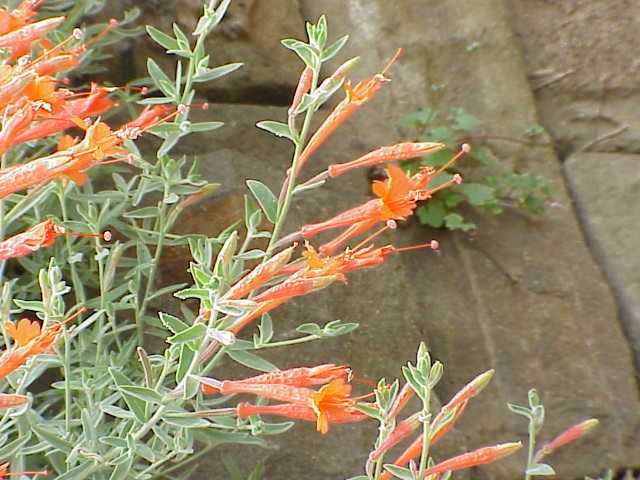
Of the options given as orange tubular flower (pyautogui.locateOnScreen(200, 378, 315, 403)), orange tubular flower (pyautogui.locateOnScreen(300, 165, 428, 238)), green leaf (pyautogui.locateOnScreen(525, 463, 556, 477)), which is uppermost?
orange tubular flower (pyautogui.locateOnScreen(300, 165, 428, 238))

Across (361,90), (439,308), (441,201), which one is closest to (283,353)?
(439,308)

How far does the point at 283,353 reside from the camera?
2.60 meters

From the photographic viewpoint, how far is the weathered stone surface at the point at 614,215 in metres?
3.29

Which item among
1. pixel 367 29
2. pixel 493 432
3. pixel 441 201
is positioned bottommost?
pixel 493 432

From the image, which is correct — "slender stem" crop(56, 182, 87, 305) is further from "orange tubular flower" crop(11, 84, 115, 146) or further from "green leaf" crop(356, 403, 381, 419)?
"green leaf" crop(356, 403, 381, 419)

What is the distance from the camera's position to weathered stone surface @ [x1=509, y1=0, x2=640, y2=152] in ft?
11.9

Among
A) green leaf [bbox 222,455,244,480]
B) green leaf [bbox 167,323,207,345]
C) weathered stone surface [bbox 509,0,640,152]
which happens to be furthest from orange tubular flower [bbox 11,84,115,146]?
weathered stone surface [bbox 509,0,640,152]

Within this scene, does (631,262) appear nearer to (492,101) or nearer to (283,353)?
(492,101)

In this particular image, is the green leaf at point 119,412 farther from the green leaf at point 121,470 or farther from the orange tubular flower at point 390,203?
the orange tubular flower at point 390,203

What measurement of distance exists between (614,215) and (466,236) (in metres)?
0.59

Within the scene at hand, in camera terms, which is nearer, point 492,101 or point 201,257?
point 201,257

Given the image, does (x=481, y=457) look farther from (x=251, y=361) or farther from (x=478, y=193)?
(x=478, y=193)

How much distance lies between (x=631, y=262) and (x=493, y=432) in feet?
2.89

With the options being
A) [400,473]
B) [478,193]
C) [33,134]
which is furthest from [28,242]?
[478,193]
